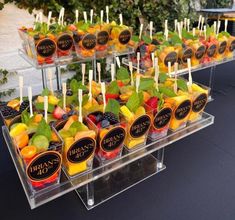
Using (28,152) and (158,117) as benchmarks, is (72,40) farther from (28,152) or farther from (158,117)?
(28,152)

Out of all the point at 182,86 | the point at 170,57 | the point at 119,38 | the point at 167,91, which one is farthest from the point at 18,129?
the point at 119,38

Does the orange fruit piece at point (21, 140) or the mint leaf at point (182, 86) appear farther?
the mint leaf at point (182, 86)

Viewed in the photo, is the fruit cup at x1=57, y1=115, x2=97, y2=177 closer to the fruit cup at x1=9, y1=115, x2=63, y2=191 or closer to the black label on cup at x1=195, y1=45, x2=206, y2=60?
the fruit cup at x1=9, y1=115, x2=63, y2=191

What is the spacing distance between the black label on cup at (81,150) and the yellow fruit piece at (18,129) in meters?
0.21

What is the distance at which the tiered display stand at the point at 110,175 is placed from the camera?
1.04 m

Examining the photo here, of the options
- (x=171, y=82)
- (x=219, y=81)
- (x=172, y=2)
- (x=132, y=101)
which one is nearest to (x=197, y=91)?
(x=171, y=82)

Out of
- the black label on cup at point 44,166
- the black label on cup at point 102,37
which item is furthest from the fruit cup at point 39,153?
the black label on cup at point 102,37

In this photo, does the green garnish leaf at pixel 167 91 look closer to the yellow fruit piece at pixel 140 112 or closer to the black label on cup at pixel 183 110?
the black label on cup at pixel 183 110

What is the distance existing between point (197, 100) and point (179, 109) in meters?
0.13

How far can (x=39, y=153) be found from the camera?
0.96 meters

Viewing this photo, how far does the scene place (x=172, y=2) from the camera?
133 inches

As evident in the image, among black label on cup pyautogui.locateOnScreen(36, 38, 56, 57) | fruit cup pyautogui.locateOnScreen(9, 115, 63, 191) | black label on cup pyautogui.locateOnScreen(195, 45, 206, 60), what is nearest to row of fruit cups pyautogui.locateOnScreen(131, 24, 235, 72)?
black label on cup pyautogui.locateOnScreen(195, 45, 206, 60)

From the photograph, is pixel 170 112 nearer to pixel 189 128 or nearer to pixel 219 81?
pixel 189 128

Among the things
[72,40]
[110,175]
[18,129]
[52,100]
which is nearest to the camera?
[18,129]
